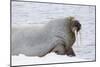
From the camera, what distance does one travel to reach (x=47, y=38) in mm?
2434

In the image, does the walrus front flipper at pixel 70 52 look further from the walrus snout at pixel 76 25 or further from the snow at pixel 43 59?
the walrus snout at pixel 76 25

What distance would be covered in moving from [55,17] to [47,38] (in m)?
0.26

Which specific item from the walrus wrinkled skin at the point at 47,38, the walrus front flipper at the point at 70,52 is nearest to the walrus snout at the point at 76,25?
the walrus wrinkled skin at the point at 47,38

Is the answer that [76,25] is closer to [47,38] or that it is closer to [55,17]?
[55,17]

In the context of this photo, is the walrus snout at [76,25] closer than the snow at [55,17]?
No

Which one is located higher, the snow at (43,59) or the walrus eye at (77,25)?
the walrus eye at (77,25)

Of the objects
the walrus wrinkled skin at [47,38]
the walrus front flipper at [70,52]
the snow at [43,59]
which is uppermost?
the walrus wrinkled skin at [47,38]

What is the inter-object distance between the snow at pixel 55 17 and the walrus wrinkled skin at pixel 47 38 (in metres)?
0.05

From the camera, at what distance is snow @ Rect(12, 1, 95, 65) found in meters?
2.32

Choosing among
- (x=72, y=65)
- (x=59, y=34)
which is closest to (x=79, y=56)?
(x=72, y=65)

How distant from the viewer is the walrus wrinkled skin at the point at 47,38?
2.33 meters

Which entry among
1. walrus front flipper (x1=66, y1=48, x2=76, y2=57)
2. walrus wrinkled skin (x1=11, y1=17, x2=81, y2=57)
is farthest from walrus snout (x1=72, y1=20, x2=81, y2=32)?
walrus front flipper (x1=66, y1=48, x2=76, y2=57)

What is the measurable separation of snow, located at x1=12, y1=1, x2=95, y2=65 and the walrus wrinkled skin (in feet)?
0.16

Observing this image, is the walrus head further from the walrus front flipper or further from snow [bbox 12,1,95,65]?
the walrus front flipper
